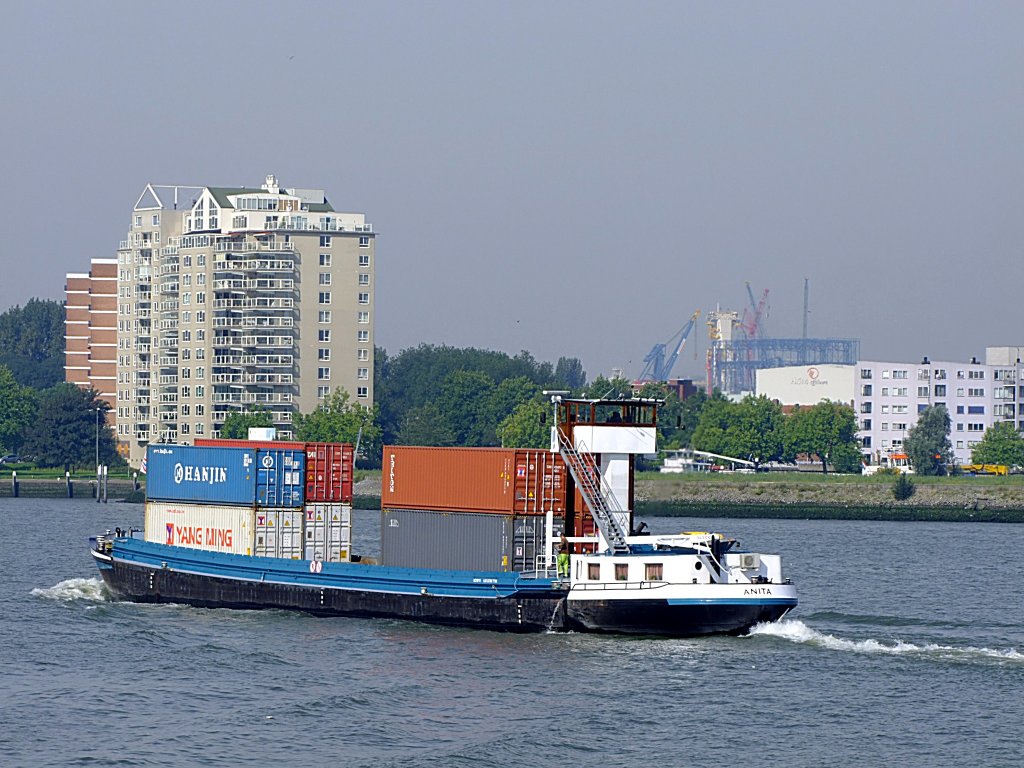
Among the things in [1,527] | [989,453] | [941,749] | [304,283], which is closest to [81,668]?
[941,749]

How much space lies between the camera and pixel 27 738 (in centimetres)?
3950

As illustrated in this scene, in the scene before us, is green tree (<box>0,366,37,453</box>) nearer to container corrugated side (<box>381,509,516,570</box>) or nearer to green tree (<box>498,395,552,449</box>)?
green tree (<box>498,395,552,449</box>)

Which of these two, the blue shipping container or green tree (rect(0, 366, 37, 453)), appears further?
green tree (rect(0, 366, 37, 453))

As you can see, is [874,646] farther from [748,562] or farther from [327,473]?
[327,473]

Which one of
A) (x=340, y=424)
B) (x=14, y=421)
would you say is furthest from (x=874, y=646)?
(x=14, y=421)

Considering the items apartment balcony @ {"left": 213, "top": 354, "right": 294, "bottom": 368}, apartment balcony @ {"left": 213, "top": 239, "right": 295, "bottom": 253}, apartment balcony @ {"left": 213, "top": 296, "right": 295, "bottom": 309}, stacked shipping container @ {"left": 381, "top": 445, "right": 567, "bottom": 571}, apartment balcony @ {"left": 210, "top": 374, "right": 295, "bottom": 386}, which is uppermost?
apartment balcony @ {"left": 213, "top": 239, "right": 295, "bottom": 253}

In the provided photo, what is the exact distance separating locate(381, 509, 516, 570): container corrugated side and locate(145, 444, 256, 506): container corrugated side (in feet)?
20.2

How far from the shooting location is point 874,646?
51750 millimetres

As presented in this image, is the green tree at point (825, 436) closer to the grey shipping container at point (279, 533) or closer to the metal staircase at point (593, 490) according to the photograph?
the grey shipping container at point (279, 533)

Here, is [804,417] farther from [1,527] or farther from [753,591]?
[753,591]

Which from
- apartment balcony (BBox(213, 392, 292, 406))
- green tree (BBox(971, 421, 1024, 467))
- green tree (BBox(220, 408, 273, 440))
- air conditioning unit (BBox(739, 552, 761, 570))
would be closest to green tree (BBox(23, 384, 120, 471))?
apartment balcony (BBox(213, 392, 292, 406))

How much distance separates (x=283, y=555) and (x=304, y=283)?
123 m

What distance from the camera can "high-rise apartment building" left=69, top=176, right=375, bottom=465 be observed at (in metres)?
182

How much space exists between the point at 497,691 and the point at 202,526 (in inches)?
870
